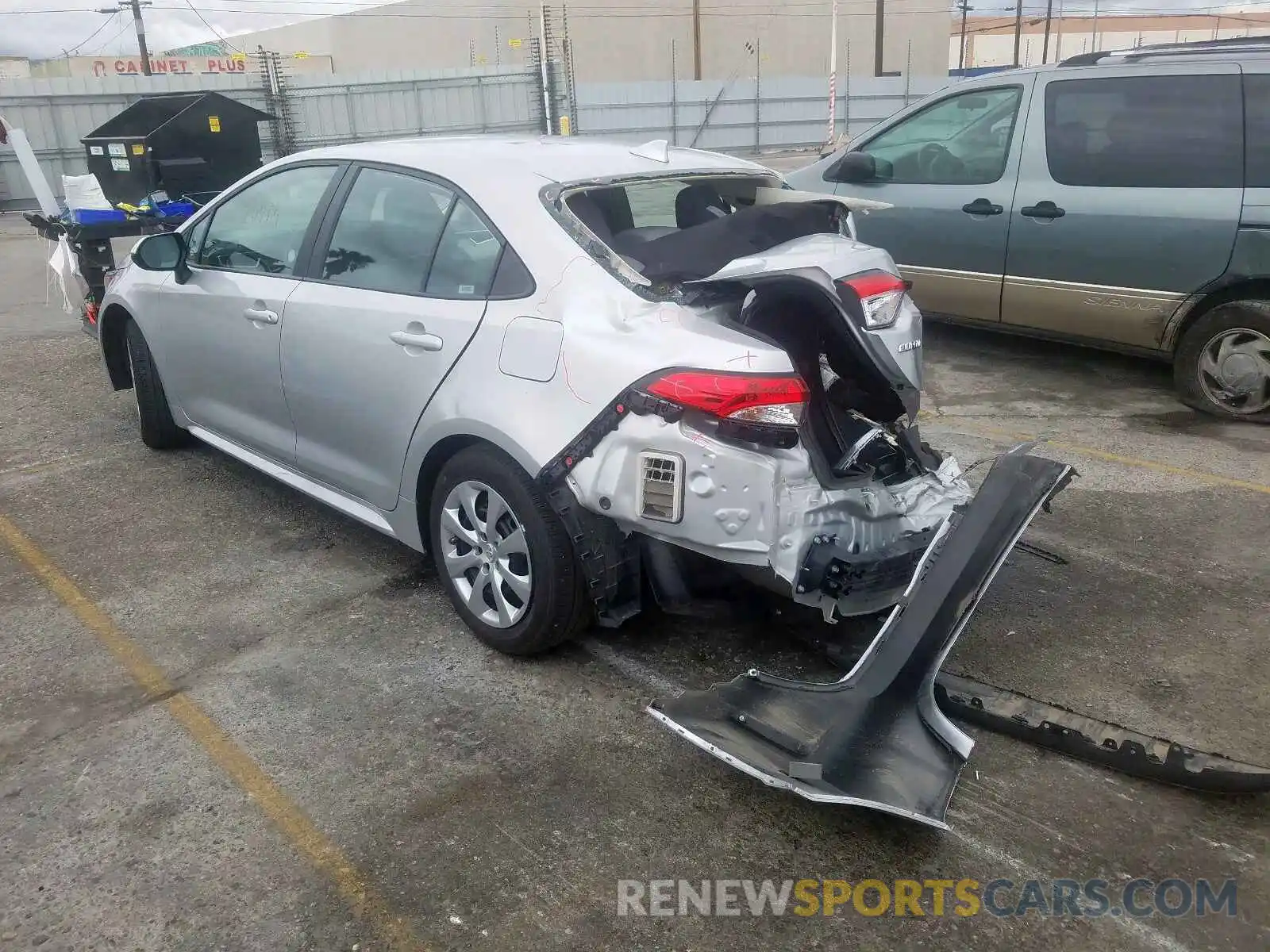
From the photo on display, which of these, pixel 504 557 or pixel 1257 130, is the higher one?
pixel 1257 130

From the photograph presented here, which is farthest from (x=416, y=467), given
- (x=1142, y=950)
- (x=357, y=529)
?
(x=1142, y=950)

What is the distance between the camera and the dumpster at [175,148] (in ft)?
31.8

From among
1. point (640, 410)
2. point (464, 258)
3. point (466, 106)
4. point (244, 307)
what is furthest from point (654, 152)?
point (466, 106)

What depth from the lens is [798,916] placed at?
2.43 m

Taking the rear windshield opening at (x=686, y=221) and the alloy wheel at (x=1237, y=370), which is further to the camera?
the alloy wheel at (x=1237, y=370)

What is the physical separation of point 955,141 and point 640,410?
15.5 feet

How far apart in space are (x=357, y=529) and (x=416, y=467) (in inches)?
Result: 47.3

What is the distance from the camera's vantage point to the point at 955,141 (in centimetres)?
671

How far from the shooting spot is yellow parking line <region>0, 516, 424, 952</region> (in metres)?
2.45

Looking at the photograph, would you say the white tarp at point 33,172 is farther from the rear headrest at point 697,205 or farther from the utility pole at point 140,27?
the utility pole at point 140,27

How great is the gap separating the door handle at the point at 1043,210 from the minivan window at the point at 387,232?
4.06 meters

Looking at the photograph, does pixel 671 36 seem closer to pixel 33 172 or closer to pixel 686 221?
pixel 33 172

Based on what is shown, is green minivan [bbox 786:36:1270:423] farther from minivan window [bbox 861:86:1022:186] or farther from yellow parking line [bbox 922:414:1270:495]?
yellow parking line [bbox 922:414:1270:495]

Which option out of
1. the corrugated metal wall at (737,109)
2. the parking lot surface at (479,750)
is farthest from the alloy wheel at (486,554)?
the corrugated metal wall at (737,109)
